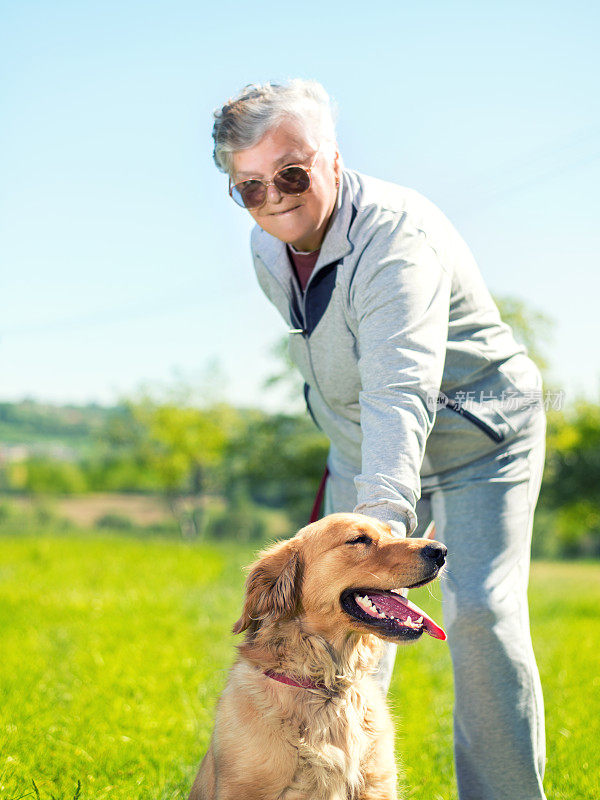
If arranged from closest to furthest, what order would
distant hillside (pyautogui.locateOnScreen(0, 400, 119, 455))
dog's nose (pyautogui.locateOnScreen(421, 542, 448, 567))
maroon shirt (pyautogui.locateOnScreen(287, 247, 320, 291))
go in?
dog's nose (pyautogui.locateOnScreen(421, 542, 448, 567))
maroon shirt (pyautogui.locateOnScreen(287, 247, 320, 291))
distant hillside (pyautogui.locateOnScreen(0, 400, 119, 455))

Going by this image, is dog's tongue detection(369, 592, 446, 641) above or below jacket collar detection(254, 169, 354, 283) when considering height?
below

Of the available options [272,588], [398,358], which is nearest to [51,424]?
[272,588]

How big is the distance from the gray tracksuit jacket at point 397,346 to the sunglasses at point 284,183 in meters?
0.20

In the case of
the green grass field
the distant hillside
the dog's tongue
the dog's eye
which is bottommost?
the distant hillside

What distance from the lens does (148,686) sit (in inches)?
217

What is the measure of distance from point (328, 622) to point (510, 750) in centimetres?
96

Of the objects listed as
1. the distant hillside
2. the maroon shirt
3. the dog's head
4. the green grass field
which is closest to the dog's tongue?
the dog's head

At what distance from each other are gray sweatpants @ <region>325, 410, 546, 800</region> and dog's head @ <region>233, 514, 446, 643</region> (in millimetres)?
508

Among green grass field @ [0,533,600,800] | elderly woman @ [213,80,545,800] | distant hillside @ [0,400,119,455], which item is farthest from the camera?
distant hillside @ [0,400,119,455]

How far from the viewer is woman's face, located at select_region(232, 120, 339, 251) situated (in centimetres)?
286

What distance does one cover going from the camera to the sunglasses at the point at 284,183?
9.36ft

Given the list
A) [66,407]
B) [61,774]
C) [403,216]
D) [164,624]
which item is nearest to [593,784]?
[61,774]

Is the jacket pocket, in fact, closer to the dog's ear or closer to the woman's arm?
the woman's arm

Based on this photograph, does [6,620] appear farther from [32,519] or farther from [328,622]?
[32,519]
